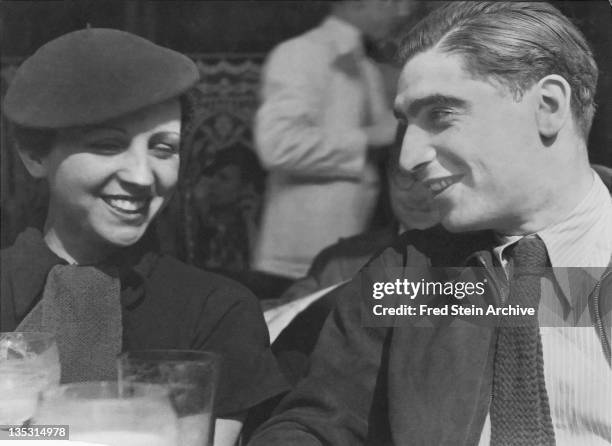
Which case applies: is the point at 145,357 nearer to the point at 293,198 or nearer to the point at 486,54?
the point at 293,198

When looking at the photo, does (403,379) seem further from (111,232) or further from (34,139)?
(34,139)

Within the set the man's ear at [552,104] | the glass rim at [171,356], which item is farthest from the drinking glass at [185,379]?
the man's ear at [552,104]

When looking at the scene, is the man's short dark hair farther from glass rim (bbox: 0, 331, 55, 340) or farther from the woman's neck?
glass rim (bbox: 0, 331, 55, 340)

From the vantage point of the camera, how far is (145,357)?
246cm

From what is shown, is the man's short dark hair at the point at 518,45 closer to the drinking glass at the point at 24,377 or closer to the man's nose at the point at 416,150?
the man's nose at the point at 416,150

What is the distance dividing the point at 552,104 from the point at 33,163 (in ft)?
4.89

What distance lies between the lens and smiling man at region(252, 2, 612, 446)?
2176mm

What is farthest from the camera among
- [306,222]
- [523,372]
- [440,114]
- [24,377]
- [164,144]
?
[306,222]

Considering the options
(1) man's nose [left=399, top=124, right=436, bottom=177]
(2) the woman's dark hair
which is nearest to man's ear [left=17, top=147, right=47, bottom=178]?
(2) the woman's dark hair

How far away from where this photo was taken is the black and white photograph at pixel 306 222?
221cm

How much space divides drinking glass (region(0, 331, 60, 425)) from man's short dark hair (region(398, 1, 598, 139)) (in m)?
1.33

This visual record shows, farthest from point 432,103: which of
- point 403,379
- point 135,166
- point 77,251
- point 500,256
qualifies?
point 77,251

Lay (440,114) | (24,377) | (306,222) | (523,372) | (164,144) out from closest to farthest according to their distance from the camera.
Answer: (523,372) → (440,114) → (24,377) → (164,144) → (306,222)

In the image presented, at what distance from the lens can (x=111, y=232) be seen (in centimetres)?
253
